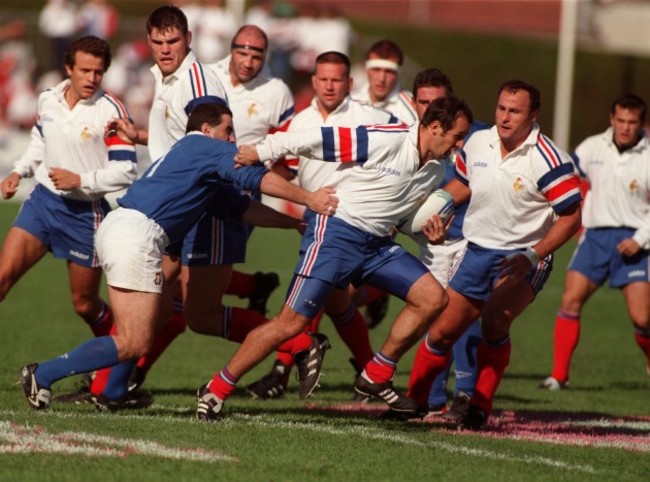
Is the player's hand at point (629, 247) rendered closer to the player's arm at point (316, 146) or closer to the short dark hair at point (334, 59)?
the short dark hair at point (334, 59)

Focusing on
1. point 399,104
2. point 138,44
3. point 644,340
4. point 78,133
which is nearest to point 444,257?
point 399,104

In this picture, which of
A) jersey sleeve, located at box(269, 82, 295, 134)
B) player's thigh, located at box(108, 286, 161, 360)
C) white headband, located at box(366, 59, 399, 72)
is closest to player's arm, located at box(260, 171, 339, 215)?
player's thigh, located at box(108, 286, 161, 360)

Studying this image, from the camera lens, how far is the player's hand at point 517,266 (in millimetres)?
8430

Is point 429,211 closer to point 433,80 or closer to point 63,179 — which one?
point 433,80

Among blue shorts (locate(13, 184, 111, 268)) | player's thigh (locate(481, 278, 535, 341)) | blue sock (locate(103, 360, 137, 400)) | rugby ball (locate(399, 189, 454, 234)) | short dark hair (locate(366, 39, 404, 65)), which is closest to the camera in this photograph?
rugby ball (locate(399, 189, 454, 234))

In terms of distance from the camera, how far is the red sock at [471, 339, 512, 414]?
8.82m

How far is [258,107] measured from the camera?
10508mm

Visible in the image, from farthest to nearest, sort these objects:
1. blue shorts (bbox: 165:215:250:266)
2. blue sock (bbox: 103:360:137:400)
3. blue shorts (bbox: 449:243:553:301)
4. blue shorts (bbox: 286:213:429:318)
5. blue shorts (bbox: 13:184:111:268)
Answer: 1. blue shorts (bbox: 13:184:111:268)
2. blue shorts (bbox: 165:215:250:266)
3. blue shorts (bbox: 449:243:553:301)
4. blue sock (bbox: 103:360:137:400)
5. blue shorts (bbox: 286:213:429:318)

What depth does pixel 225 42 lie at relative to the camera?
80.4ft

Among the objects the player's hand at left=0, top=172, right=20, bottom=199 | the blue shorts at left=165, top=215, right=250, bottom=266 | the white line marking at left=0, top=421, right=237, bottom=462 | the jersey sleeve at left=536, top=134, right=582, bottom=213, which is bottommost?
the white line marking at left=0, top=421, right=237, bottom=462

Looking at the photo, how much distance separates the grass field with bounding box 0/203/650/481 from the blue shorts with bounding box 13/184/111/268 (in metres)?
1.03

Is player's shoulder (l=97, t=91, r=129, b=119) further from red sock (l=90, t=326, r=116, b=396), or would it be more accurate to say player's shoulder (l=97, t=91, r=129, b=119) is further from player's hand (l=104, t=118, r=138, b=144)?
red sock (l=90, t=326, r=116, b=396)

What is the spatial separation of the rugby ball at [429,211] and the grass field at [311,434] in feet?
4.27

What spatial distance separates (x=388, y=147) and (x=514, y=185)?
1163 millimetres
